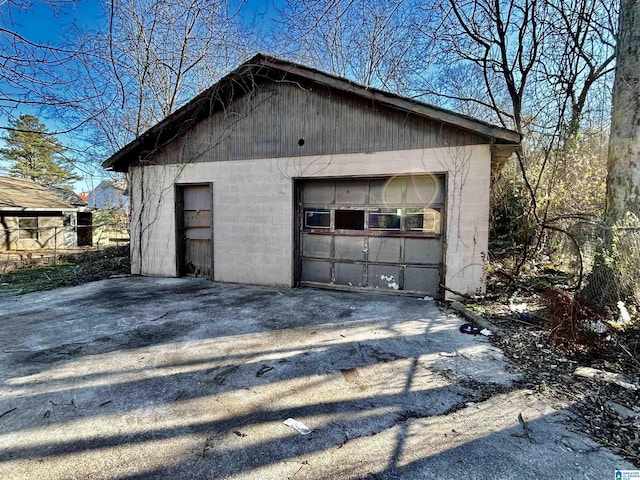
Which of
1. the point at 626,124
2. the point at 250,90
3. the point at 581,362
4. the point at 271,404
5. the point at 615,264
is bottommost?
the point at 271,404

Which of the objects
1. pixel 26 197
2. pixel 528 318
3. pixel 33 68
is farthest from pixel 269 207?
pixel 26 197

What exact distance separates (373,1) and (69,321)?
23.4 ft

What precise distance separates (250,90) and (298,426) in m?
6.89

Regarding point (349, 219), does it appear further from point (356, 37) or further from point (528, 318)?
point (356, 37)

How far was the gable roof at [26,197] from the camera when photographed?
50.6ft

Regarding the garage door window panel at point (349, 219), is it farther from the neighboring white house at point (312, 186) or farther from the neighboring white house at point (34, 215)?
the neighboring white house at point (34, 215)

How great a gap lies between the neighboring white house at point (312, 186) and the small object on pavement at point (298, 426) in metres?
4.40

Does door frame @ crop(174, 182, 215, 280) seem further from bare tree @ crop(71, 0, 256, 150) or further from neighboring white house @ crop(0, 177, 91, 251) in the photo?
neighboring white house @ crop(0, 177, 91, 251)

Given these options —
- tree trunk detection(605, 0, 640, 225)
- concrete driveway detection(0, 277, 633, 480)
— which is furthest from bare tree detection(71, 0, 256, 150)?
tree trunk detection(605, 0, 640, 225)

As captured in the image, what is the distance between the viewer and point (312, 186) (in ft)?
23.6

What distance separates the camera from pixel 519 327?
14.6 feet

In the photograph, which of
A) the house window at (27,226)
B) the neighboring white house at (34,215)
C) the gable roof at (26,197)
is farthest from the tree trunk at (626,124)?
the house window at (27,226)

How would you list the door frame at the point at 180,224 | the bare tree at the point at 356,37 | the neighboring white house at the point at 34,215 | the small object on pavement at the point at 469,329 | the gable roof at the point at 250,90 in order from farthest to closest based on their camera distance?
the neighboring white house at the point at 34,215 < the door frame at the point at 180,224 < the gable roof at the point at 250,90 < the bare tree at the point at 356,37 < the small object on pavement at the point at 469,329

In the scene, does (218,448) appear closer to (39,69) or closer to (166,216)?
(39,69)
